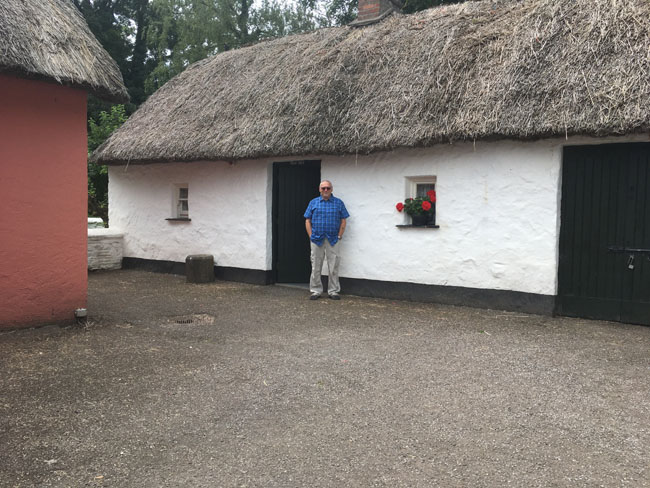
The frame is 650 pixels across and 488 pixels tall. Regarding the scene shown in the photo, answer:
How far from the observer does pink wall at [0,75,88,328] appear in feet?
19.4

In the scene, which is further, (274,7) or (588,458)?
(274,7)

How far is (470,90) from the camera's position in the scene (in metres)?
7.71

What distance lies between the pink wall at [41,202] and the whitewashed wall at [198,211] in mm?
3964

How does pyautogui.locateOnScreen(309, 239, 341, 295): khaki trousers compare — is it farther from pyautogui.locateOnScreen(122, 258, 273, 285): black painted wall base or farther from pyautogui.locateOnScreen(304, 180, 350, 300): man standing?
pyautogui.locateOnScreen(122, 258, 273, 285): black painted wall base

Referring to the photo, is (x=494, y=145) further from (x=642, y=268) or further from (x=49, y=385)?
(x=49, y=385)

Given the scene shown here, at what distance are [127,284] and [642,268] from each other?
7927mm

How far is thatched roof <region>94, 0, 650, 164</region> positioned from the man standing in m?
0.81

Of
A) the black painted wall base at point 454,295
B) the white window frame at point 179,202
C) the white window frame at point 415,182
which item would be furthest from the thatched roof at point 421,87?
the black painted wall base at point 454,295

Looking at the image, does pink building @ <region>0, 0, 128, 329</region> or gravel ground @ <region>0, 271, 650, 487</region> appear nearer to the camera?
gravel ground @ <region>0, 271, 650, 487</region>

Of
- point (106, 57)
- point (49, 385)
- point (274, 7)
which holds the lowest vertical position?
point (49, 385)

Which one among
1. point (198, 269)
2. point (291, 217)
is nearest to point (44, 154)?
point (198, 269)

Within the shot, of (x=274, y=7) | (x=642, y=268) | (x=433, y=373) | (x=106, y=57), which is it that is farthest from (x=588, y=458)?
(x=274, y=7)

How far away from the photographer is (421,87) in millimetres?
8305

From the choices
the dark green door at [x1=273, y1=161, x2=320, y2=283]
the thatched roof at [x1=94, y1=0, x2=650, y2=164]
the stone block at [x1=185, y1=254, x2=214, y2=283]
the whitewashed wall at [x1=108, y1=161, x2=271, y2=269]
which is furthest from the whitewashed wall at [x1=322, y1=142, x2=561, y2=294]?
the stone block at [x1=185, y1=254, x2=214, y2=283]
